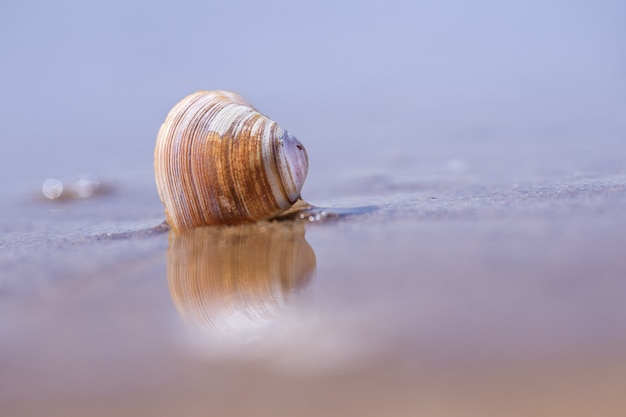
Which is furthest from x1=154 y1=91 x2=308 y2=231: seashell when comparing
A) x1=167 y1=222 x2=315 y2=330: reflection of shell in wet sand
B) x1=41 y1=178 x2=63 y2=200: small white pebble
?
x1=41 y1=178 x2=63 y2=200: small white pebble

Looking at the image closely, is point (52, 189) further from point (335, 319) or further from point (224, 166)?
point (335, 319)

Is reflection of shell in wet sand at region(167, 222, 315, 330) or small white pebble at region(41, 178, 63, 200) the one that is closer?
reflection of shell in wet sand at region(167, 222, 315, 330)

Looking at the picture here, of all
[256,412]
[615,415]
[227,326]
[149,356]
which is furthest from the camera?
[227,326]

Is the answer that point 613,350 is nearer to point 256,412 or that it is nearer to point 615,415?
point 615,415

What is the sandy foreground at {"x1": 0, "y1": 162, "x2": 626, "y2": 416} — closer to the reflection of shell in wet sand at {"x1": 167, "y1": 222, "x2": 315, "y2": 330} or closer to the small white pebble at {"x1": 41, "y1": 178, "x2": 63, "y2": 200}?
the reflection of shell in wet sand at {"x1": 167, "y1": 222, "x2": 315, "y2": 330}

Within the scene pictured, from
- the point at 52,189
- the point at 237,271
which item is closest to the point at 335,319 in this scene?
the point at 237,271

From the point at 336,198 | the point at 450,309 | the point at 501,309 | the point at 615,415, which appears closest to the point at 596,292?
the point at 501,309
